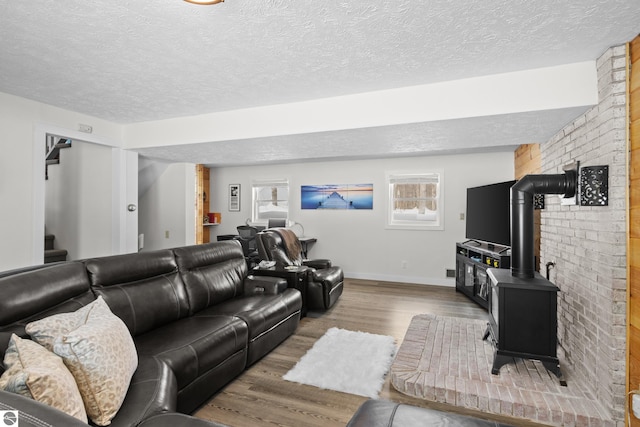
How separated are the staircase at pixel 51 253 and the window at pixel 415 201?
16.8ft

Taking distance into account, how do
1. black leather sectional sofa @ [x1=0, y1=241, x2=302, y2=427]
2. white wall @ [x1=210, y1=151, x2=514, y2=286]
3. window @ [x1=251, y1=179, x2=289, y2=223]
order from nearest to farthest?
1. black leather sectional sofa @ [x1=0, y1=241, x2=302, y2=427]
2. white wall @ [x1=210, y1=151, x2=514, y2=286]
3. window @ [x1=251, y1=179, x2=289, y2=223]

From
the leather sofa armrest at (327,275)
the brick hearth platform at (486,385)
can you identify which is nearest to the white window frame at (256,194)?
the leather sofa armrest at (327,275)

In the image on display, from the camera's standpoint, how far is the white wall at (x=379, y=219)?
223 inches

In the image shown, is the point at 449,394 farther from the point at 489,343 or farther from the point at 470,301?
the point at 470,301

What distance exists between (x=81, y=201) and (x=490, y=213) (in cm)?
553

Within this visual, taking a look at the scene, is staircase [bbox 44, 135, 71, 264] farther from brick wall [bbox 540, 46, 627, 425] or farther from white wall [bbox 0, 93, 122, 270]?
brick wall [bbox 540, 46, 627, 425]

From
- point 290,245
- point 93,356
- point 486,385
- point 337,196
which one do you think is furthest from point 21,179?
point 337,196

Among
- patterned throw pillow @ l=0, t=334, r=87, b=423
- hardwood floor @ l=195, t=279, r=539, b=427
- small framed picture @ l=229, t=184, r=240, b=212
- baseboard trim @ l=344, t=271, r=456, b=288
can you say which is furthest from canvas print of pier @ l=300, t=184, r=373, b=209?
patterned throw pillow @ l=0, t=334, r=87, b=423

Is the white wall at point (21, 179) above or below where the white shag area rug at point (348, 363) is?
above

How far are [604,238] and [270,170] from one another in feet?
19.1

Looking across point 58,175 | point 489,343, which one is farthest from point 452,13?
point 58,175

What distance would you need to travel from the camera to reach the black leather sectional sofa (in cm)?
150

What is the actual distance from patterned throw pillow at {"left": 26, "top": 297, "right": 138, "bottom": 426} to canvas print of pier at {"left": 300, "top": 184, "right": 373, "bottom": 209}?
515cm

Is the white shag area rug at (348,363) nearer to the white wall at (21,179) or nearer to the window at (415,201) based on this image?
the white wall at (21,179)
